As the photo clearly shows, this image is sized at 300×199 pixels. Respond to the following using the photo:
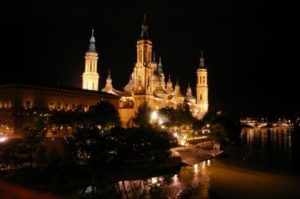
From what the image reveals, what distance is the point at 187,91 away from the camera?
86125mm

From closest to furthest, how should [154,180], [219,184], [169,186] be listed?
[169,186]
[219,184]
[154,180]

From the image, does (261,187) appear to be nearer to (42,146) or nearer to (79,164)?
(79,164)

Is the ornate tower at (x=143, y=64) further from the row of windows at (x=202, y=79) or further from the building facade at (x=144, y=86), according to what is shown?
the row of windows at (x=202, y=79)

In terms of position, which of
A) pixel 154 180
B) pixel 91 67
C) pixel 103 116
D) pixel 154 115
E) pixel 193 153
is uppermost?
pixel 91 67

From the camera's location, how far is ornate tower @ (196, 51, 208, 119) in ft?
281

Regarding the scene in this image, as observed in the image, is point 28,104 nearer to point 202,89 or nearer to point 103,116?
point 103,116

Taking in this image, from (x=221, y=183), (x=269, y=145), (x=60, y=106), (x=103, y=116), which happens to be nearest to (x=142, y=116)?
(x=103, y=116)

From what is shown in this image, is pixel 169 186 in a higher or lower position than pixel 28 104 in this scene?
lower

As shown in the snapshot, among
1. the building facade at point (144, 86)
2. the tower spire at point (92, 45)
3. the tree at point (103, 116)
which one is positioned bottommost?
the tree at point (103, 116)

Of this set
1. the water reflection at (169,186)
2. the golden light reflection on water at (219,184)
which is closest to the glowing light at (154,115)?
the golden light reflection on water at (219,184)

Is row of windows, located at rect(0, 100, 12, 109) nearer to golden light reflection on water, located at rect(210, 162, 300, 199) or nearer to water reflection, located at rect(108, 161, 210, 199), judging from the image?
water reflection, located at rect(108, 161, 210, 199)

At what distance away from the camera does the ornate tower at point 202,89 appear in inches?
3369

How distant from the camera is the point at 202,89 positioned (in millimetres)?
85688

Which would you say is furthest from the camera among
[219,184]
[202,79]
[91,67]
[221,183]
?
[202,79]
